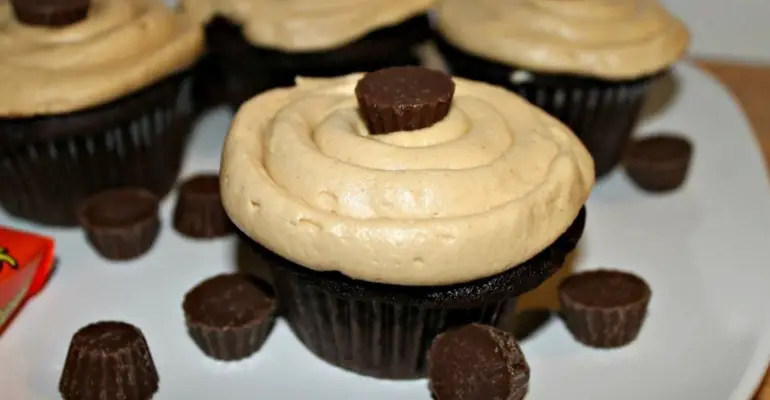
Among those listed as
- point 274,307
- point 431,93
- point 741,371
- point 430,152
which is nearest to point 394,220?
point 430,152

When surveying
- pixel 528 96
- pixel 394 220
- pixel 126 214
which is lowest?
pixel 126 214

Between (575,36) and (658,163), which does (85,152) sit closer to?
(575,36)

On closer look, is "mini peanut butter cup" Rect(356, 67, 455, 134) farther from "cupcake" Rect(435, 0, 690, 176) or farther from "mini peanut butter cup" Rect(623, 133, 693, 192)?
"mini peanut butter cup" Rect(623, 133, 693, 192)

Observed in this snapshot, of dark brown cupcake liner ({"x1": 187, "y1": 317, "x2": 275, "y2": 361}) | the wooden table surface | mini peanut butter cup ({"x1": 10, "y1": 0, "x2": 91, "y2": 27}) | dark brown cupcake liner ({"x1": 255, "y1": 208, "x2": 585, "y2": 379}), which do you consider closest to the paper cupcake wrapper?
dark brown cupcake liner ({"x1": 255, "y1": 208, "x2": 585, "y2": 379})

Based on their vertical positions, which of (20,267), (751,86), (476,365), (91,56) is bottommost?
(751,86)

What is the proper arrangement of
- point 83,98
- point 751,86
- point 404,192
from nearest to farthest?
point 404,192, point 83,98, point 751,86

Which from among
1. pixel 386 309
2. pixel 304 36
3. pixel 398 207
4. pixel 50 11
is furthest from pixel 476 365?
pixel 50 11

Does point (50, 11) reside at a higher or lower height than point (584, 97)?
higher

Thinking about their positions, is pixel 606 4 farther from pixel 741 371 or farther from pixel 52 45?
pixel 52 45
